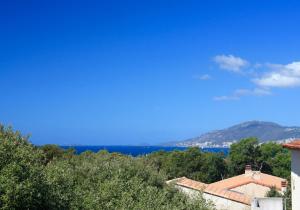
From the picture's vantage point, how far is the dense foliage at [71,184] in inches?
499

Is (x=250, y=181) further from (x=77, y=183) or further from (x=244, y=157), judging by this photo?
(x=244, y=157)

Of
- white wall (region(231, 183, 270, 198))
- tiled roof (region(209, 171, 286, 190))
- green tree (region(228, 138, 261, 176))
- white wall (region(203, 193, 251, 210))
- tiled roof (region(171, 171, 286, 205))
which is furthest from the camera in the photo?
green tree (region(228, 138, 261, 176))

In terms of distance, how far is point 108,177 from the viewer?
82.1 ft

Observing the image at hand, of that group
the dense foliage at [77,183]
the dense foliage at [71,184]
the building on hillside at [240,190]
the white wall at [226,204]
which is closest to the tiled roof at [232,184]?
the building on hillside at [240,190]

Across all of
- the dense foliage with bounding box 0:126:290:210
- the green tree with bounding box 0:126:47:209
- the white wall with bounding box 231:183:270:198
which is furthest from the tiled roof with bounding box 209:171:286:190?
the green tree with bounding box 0:126:47:209

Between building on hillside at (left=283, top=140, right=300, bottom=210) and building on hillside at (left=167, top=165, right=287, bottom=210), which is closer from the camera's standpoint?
building on hillside at (left=283, top=140, right=300, bottom=210)

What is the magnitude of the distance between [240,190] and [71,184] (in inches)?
1183

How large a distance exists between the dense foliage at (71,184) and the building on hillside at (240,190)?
96.5 inches

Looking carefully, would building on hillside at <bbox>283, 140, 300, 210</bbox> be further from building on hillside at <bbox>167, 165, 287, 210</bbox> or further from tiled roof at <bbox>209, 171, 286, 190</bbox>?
tiled roof at <bbox>209, 171, 286, 190</bbox>

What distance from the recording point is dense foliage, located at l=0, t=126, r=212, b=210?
12.7 meters

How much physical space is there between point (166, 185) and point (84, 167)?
4908mm

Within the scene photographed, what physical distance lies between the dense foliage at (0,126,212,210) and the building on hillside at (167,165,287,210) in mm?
2450

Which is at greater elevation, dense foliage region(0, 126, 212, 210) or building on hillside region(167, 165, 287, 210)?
dense foliage region(0, 126, 212, 210)

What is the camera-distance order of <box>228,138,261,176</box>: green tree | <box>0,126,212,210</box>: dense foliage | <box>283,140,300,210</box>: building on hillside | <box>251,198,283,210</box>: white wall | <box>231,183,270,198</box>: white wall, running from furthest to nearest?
<box>228,138,261,176</box>: green tree
<box>231,183,270,198</box>: white wall
<box>251,198,283,210</box>: white wall
<box>283,140,300,210</box>: building on hillside
<box>0,126,212,210</box>: dense foliage
